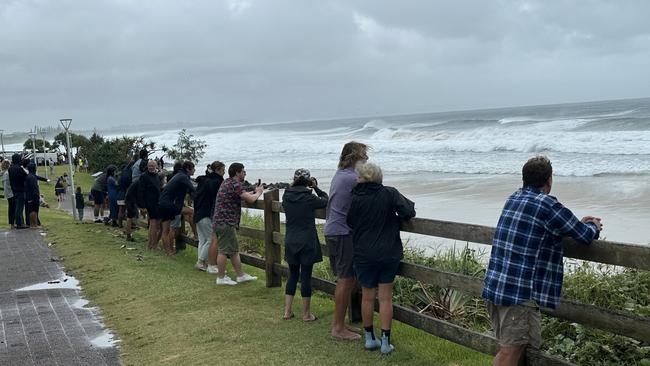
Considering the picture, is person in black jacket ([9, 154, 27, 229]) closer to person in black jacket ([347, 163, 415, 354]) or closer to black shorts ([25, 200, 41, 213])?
black shorts ([25, 200, 41, 213])

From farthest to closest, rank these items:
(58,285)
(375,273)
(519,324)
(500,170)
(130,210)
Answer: (500,170)
(130,210)
(58,285)
(375,273)
(519,324)

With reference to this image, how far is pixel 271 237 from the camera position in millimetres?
8016

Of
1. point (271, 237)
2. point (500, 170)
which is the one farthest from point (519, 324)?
point (500, 170)

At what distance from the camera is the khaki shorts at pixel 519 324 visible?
397 centimetres

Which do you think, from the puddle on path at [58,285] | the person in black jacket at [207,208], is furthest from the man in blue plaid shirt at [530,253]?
the puddle on path at [58,285]

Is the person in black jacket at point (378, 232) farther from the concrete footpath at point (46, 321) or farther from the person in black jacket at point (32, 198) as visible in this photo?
the person in black jacket at point (32, 198)

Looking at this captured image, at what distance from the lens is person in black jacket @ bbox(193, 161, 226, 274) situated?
929 cm

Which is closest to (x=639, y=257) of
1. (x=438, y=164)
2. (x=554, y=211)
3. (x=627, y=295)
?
(x=554, y=211)

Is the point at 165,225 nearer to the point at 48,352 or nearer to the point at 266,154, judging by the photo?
the point at 48,352

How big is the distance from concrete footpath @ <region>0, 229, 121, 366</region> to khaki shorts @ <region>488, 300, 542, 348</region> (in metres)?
3.40

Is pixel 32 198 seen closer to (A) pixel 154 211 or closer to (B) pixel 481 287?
(A) pixel 154 211

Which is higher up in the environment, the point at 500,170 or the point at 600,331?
the point at 600,331

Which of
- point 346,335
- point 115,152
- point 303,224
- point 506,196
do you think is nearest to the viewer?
point 346,335

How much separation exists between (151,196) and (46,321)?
4.45m
